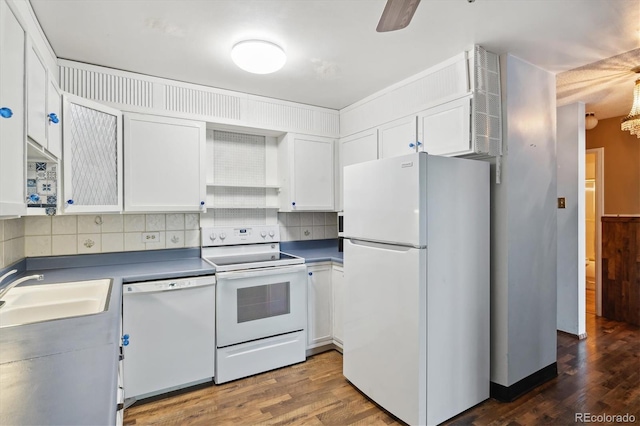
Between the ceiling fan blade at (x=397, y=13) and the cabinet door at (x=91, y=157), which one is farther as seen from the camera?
the cabinet door at (x=91, y=157)

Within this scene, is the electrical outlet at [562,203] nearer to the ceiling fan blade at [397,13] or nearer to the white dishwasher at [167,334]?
the ceiling fan blade at [397,13]

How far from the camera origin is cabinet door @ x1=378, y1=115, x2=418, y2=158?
2.56m

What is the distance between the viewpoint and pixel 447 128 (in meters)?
2.29

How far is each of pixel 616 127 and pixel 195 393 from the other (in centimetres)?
506

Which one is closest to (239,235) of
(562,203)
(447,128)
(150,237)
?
(150,237)

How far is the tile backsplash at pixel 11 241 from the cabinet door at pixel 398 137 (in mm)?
2600

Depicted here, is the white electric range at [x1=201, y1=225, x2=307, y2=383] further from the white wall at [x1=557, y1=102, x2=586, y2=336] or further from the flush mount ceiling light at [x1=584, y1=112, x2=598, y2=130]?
the flush mount ceiling light at [x1=584, y1=112, x2=598, y2=130]

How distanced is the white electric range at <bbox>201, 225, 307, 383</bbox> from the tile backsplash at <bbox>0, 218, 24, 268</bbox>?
119 centimetres

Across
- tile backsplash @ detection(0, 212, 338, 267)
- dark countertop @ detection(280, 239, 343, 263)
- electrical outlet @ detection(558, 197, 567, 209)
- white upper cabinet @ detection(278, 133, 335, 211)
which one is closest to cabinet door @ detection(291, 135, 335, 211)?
white upper cabinet @ detection(278, 133, 335, 211)

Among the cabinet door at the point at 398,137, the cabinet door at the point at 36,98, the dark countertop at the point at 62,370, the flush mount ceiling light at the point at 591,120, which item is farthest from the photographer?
the flush mount ceiling light at the point at 591,120

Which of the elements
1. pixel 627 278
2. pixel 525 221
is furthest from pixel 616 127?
pixel 525 221

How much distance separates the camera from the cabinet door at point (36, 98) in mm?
1368

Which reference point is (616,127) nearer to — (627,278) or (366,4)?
(627,278)

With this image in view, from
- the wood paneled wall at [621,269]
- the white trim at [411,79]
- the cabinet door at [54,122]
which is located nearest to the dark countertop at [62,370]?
the cabinet door at [54,122]
